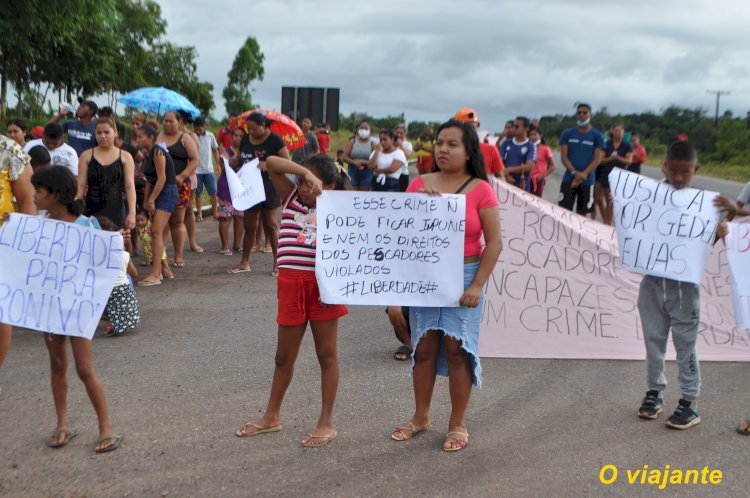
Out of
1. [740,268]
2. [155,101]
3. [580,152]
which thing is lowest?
[740,268]

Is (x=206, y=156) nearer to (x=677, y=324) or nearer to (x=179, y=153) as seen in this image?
(x=179, y=153)

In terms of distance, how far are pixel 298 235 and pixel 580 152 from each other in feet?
26.8

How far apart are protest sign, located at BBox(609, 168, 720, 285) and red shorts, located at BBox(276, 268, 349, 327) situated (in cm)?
202

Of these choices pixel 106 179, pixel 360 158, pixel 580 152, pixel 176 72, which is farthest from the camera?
pixel 176 72

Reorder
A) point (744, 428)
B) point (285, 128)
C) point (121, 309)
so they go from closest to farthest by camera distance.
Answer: point (744, 428) → point (121, 309) → point (285, 128)

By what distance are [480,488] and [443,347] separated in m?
0.87

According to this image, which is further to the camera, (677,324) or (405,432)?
(677,324)

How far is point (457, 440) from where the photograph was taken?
14.0 feet

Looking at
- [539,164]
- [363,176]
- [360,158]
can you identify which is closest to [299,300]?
[363,176]

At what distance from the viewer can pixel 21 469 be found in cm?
386

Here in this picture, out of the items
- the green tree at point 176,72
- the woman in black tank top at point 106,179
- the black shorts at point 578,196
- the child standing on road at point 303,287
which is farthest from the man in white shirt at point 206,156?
the green tree at point 176,72

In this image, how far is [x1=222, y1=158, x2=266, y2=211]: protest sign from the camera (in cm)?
809

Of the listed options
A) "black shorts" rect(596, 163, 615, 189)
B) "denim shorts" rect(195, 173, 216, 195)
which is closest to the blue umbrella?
"denim shorts" rect(195, 173, 216, 195)

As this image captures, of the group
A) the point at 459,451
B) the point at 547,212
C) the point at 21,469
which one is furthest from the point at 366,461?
the point at 547,212
